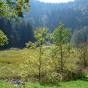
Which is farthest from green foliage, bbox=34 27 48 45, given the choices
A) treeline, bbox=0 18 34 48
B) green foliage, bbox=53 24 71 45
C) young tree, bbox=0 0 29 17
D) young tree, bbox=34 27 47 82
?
treeline, bbox=0 18 34 48

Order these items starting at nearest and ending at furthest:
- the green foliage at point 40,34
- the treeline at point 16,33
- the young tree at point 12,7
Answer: the young tree at point 12,7
the green foliage at point 40,34
the treeline at point 16,33

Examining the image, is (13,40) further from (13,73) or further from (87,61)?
(13,73)

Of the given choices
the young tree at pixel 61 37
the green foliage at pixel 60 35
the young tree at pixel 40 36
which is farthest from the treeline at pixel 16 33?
the young tree at pixel 40 36

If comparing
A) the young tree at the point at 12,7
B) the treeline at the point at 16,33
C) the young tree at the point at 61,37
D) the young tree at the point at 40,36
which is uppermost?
the young tree at the point at 12,7

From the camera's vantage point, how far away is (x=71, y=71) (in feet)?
171

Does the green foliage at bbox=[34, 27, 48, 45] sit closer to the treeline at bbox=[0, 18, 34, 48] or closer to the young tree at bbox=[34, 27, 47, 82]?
the young tree at bbox=[34, 27, 47, 82]

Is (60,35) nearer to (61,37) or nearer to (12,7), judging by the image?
(61,37)

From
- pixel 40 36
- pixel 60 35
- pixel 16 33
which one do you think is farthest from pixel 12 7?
pixel 16 33

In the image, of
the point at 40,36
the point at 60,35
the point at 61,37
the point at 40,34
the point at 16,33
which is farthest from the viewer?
the point at 16,33

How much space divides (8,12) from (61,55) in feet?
127

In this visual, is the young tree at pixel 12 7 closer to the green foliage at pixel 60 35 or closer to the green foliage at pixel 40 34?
the green foliage at pixel 40 34

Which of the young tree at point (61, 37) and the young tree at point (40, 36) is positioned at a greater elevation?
the young tree at point (40, 36)

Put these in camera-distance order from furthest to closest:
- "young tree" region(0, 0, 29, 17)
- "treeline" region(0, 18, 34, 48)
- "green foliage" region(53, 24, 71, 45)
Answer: "treeline" region(0, 18, 34, 48), "green foliage" region(53, 24, 71, 45), "young tree" region(0, 0, 29, 17)

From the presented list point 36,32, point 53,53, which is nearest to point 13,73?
point 53,53
